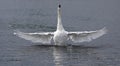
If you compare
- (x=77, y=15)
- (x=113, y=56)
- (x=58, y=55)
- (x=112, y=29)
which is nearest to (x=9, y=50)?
(x=58, y=55)

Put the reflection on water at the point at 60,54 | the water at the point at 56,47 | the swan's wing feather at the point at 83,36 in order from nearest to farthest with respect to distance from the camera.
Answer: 1. the reflection on water at the point at 60,54
2. the water at the point at 56,47
3. the swan's wing feather at the point at 83,36

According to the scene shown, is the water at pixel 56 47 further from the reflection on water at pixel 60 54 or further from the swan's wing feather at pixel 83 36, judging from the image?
the swan's wing feather at pixel 83 36

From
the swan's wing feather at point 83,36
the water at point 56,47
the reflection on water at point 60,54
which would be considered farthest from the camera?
the swan's wing feather at point 83,36

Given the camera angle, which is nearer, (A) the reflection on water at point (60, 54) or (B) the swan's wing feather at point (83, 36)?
(A) the reflection on water at point (60, 54)

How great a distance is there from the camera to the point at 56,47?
180 ft

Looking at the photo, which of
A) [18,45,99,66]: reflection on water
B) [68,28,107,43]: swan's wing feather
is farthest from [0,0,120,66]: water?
[68,28,107,43]: swan's wing feather

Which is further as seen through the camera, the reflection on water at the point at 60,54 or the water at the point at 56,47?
the water at the point at 56,47

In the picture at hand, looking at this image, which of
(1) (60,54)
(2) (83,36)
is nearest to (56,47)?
(1) (60,54)

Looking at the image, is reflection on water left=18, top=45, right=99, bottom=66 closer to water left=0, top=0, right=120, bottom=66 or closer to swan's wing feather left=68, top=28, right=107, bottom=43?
water left=0, top=0, right=120, bottom=66

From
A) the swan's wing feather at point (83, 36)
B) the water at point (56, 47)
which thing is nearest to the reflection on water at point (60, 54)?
the water at point (56, 47)

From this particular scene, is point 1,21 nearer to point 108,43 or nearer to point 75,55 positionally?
point 108,43

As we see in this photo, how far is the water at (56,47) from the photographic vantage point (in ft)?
164

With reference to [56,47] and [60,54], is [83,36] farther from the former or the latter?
[60,54]

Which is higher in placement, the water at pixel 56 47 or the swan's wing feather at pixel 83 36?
the swan's wing feather at pixel 83 36
